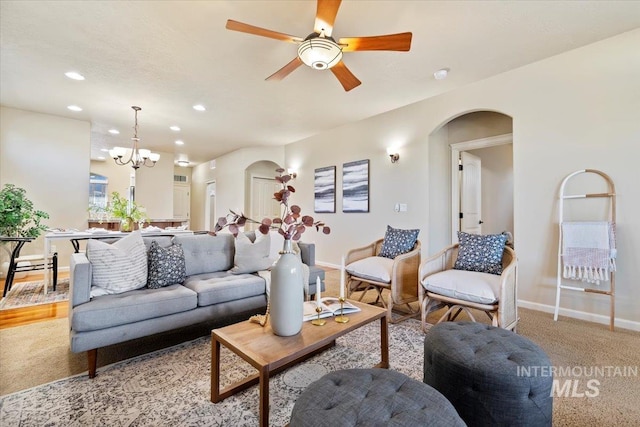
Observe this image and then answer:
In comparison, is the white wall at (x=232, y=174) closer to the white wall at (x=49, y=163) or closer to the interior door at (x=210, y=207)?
the interior door at (x=210, y=207)

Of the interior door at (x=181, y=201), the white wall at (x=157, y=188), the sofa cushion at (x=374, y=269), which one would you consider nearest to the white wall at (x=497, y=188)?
the sofa cushion at (x=374, y=269)

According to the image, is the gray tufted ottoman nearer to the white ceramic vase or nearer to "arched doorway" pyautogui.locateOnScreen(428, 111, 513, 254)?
the white ceramic vase

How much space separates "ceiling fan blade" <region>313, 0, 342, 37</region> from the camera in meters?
1.88

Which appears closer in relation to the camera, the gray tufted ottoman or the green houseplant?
the gray tufted ottoman

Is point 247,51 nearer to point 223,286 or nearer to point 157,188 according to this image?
point 223,286

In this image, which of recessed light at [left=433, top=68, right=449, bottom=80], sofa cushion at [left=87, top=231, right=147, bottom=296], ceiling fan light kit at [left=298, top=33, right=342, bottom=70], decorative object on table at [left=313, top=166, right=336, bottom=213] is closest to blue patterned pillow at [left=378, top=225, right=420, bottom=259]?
recessed light at [left=433, top=68, right=449, bottom=80]

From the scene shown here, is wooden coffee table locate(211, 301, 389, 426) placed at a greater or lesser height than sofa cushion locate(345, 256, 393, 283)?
lesser

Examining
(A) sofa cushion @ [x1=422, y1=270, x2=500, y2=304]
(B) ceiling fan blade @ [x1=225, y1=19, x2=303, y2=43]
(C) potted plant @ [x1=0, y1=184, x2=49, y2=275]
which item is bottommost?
(A) sofa cushion @ [x1=422, y1=270, x2=500, y2=304]

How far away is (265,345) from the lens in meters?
1.41

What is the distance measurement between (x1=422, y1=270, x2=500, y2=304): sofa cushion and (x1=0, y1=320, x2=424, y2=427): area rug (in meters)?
0.54

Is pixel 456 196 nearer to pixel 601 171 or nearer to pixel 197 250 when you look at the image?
pixel 601 171

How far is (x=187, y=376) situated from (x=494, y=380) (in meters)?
1.74

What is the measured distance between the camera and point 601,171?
2764 mm

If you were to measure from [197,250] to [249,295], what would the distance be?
80cm
